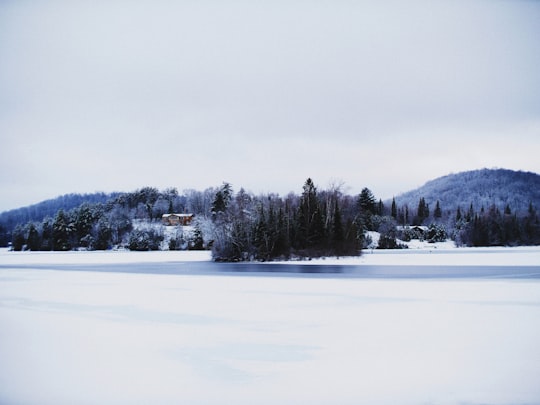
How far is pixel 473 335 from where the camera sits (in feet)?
39.0

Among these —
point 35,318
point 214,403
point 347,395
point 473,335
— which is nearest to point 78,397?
point 214,403

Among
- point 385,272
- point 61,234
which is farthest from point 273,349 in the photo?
point 61,234

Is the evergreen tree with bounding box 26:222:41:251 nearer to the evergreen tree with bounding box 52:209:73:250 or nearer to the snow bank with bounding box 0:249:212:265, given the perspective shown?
the evergreen tree with bounding box 52:209:73:250

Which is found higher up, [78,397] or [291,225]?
[291,225]

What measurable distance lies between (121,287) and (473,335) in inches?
657

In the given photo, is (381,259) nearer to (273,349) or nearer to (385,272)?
(385,272)

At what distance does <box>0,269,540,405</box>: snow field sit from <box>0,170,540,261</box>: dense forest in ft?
127

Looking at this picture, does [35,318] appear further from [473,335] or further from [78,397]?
[473,335]

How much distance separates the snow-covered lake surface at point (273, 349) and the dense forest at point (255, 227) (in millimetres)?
38339

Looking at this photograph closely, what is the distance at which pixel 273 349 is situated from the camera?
1084cm

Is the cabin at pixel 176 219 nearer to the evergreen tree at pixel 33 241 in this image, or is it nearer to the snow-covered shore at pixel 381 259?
the evergreen tree at pixel 33 241

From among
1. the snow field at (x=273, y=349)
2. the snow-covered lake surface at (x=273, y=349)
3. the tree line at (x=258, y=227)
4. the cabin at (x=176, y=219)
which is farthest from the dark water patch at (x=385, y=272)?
the cabin at (x=176, y=219)

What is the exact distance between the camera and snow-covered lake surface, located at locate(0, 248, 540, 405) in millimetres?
8258

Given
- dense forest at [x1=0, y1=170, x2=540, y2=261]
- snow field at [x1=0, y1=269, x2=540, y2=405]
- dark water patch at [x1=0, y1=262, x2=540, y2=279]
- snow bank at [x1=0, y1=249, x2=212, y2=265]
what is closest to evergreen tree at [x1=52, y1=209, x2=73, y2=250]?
dense forest at [x1=0, y1=170, x2=540, y2=261]
